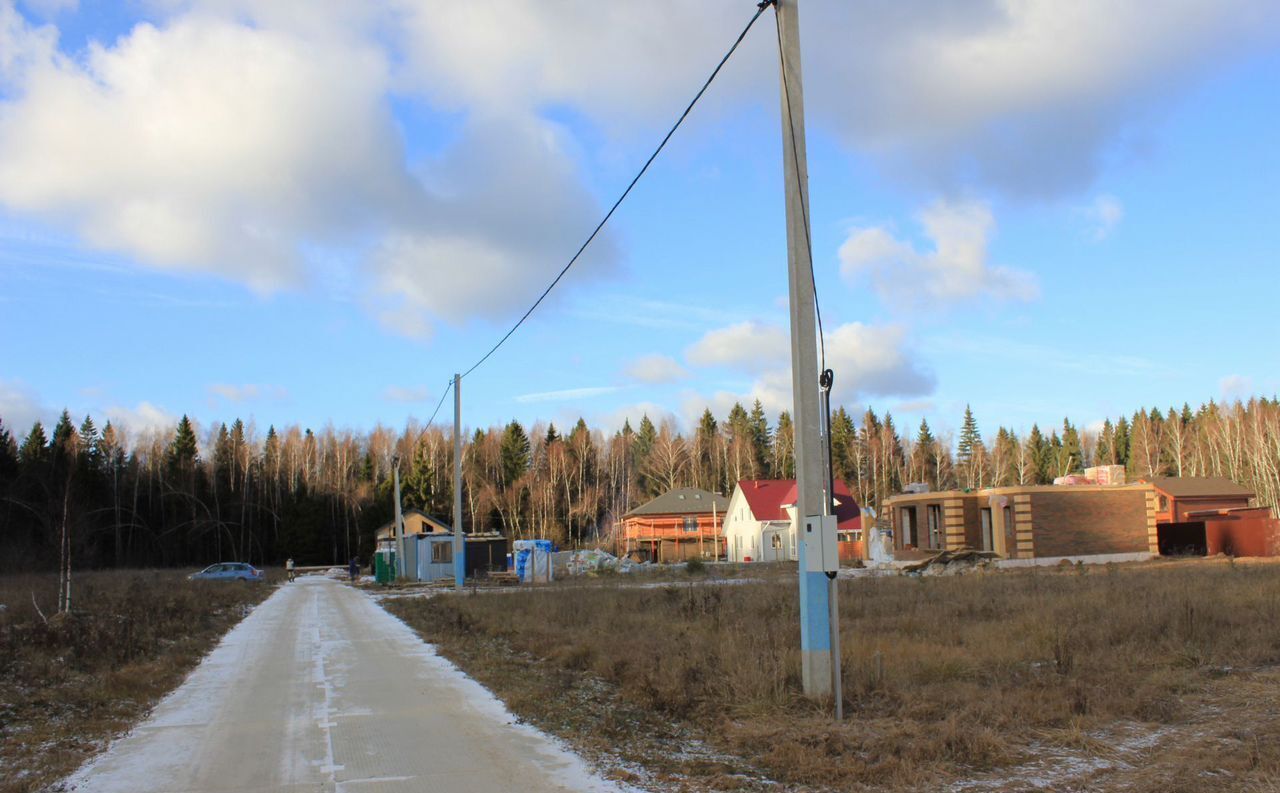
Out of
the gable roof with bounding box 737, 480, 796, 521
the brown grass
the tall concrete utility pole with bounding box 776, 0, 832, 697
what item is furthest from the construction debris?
the tall concrete utility pole with bounding box 776, 0, 832, 697

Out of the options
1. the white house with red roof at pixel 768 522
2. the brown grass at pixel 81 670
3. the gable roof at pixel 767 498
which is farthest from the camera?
the gable roof at pixel 767 498

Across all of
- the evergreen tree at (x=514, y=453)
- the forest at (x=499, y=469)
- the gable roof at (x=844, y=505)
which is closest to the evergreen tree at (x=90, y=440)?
the forest at (x=499, y=469)

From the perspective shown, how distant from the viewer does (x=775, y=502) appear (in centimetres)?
6625

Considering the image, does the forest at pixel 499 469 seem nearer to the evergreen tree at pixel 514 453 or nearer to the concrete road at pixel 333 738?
the evergreen tree at pixel 514 453

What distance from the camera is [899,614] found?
17.3 meters

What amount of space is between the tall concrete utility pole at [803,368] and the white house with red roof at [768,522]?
52591mm

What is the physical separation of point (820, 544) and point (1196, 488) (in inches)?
1895

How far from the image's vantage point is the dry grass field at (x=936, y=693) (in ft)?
22.9

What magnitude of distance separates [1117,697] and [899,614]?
27.5 feet

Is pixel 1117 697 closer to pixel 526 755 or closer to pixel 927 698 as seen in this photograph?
pixel 927 698

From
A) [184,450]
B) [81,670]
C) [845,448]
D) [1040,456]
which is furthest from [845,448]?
[81,670]

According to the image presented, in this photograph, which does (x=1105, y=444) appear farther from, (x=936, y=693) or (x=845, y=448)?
(x=936, y=693)

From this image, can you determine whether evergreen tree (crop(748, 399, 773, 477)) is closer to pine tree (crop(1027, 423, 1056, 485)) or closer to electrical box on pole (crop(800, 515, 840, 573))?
pine tree (crop(1027, 423, 1056, 485))

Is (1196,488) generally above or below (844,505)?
above
